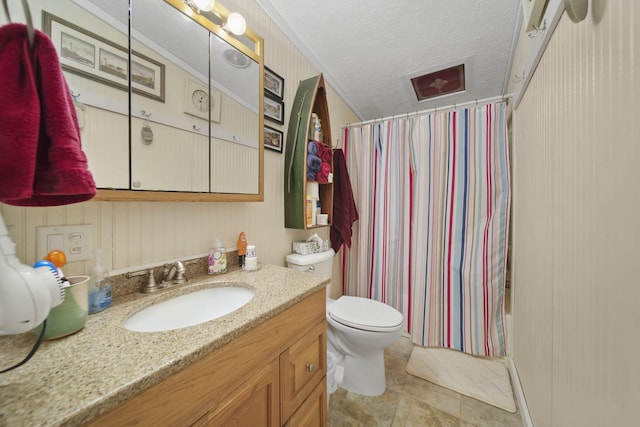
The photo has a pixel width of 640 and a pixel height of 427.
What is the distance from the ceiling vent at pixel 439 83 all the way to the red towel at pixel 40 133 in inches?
84.6

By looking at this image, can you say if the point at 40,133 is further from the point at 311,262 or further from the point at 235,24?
the point at 311,262

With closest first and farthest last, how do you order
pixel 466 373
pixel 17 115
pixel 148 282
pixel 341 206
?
pixel 17 115 → pixel 148 282 → pixel 466 373 → pixel 341 206

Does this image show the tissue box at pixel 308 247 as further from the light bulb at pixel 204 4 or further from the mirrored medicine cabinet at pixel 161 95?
the light bulb at pixel 204 4

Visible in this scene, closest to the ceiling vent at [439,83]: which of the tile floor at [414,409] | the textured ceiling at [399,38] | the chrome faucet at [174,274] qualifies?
the textured ceiling at [399,38]

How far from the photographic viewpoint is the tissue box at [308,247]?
1.51 metres

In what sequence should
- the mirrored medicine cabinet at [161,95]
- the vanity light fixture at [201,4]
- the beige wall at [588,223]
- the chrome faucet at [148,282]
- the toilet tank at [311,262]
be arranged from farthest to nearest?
the toilet tank at [311,262], the vanity light fixture at [201,4], the chrome faucet at [148,282], the mirrored medicine cabinet at [161,95], the beige wall at [588,223]

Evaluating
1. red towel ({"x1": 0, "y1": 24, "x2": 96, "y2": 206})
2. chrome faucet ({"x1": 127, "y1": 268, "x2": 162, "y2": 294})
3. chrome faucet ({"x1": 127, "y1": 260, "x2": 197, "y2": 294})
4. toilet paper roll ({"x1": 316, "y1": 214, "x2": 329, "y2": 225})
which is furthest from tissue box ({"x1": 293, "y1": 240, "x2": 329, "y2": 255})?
red towel ({"x1": 0, "y1": 24, "x2": 96, "y2": 206})

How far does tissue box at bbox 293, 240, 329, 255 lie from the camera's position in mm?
1512

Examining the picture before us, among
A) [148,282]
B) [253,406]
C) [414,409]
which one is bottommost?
[414,409]

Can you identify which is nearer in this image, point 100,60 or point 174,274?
point 100,60

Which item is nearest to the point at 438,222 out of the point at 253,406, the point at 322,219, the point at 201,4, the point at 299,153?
the point at 322,219

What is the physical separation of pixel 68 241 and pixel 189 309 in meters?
0.41

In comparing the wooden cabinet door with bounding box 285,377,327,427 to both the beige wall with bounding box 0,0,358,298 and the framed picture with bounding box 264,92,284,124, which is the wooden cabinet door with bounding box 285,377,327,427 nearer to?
the beige wall with bounding box 0,0,358,298

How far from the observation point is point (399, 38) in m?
1.49
